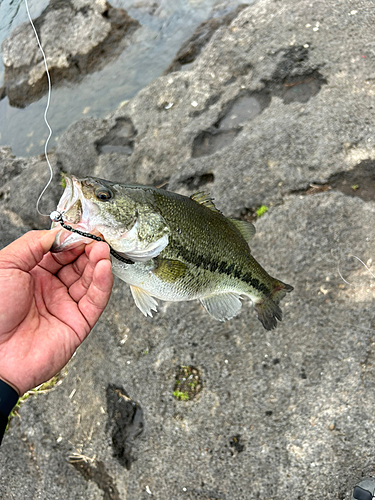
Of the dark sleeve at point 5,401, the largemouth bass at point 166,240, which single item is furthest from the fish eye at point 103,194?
the dark sleeve at point 5,401

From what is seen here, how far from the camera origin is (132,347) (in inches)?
125

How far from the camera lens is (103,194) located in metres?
1.85

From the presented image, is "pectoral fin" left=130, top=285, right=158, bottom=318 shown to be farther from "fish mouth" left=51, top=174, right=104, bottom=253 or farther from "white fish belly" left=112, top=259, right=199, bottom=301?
"fish mouth" left=51, top=174, right=104, bottom=253

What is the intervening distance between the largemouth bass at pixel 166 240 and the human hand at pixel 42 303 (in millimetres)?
159

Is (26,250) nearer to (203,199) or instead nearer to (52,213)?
(52,213)

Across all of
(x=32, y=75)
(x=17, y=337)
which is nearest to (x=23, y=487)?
(x=17, y=337)

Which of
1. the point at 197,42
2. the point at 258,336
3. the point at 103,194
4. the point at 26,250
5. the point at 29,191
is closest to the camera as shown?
the point at 103,194

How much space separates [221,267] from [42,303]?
117 cm

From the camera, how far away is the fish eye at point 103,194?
1.84 meters

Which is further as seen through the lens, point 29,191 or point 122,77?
point 122,77

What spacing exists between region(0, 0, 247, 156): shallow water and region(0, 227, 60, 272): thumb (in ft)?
11.9

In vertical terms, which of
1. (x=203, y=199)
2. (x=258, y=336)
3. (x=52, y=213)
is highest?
(x=52, y=213)

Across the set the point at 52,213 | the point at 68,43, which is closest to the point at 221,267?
the point at 52,213

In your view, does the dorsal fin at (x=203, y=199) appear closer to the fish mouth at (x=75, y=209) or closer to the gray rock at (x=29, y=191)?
the fish mouth at (x=75, y=209)
